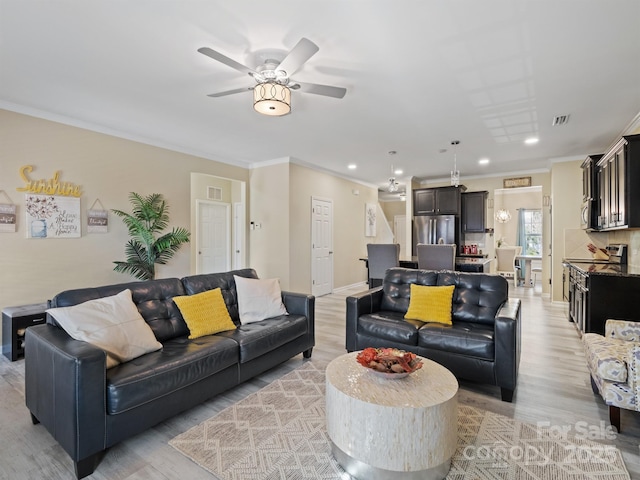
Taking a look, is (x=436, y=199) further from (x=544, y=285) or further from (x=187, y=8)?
(x=187, y=8)

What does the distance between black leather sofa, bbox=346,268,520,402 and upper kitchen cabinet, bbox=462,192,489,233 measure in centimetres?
458

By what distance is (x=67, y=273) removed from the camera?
3980 millimetres

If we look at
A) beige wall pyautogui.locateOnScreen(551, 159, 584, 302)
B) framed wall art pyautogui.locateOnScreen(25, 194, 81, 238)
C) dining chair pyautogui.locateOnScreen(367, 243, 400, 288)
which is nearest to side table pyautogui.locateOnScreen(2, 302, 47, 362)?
framed wall art pyautogui.locateOnScreen(25, 194, 81, 238)

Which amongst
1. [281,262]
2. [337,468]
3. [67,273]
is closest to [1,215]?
[67,273]

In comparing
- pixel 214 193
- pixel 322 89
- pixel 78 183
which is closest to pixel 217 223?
pixel 214 193

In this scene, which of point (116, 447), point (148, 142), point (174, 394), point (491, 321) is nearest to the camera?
point (116, 447)

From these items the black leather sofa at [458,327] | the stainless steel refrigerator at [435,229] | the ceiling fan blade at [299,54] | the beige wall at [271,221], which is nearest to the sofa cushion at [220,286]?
the black leather sofa at [458,327]

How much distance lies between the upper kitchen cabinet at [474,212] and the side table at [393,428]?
6.29 meters

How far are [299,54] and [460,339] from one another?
8.24 ft

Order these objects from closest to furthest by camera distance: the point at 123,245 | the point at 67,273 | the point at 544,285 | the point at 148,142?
1. the point at 67,273
2. the point at 123,245
3. the point at 148,142
4. the point at 544,285

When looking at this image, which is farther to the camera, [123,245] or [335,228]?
[335,228]

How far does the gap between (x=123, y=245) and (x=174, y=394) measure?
320cm

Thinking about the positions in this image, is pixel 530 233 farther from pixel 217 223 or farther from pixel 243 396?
pixel 243 396

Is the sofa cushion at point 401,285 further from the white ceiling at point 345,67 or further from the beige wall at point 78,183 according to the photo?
the beige wall at point 78,183
